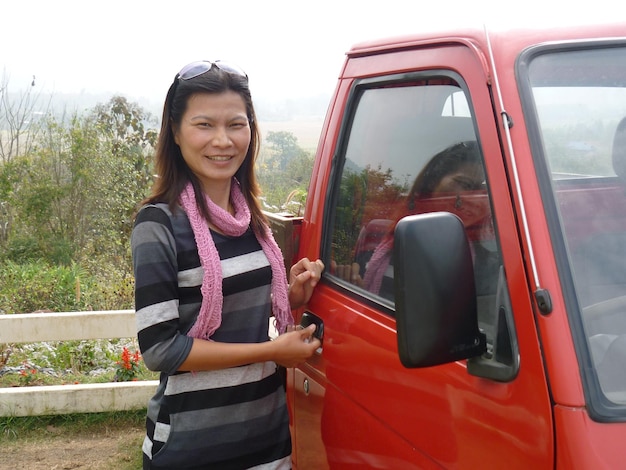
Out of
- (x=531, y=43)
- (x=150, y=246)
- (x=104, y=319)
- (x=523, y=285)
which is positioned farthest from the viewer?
(x=104, y=319)

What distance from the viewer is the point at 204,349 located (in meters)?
2.09

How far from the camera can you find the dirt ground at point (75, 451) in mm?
4551

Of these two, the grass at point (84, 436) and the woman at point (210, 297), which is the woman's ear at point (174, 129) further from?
the grass at point (84, 436)

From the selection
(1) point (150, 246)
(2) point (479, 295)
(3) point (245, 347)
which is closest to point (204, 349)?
(3) point (245, 347)

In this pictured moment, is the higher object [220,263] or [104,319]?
[220,263]

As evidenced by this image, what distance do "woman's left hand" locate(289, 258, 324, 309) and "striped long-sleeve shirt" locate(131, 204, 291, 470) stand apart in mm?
194

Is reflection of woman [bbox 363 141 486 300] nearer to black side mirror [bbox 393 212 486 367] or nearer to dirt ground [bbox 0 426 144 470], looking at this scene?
black side mirror [bbox 393 212 486 367]

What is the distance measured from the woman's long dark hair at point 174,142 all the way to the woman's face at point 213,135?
19mm

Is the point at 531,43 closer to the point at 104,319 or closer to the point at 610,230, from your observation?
the point at 610,230

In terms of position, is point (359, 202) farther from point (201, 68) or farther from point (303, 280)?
point (201, 68)

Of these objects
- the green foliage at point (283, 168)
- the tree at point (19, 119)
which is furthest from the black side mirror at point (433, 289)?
the tree at point (19, 119)

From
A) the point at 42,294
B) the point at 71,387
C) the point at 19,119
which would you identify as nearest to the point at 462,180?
the point at 71,387

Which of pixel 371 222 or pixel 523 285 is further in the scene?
pixel 371 222

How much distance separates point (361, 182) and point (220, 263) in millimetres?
527
